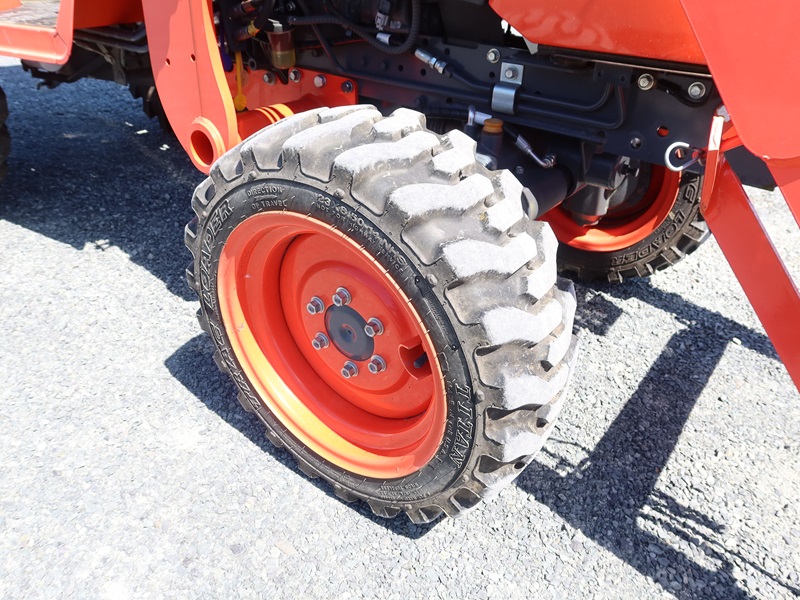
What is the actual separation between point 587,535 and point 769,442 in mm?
847

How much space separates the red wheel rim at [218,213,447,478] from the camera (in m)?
1.84

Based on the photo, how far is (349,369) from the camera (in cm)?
199

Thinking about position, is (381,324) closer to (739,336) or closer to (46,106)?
(739,336)

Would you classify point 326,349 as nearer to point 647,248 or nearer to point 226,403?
point 226,403

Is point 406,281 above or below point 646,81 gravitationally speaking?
below

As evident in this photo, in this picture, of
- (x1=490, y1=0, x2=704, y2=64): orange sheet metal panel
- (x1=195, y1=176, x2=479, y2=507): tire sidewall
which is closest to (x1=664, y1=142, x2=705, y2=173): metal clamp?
(x1=490, y1=0, x2=704, y2=64): orange sheet metal panel

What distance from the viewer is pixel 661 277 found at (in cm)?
325

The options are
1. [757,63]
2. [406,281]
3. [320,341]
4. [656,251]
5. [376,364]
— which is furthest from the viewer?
[656,251]

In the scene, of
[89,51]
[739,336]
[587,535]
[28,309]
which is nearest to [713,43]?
[587,535]

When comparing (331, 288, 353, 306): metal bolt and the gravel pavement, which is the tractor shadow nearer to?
the gravel pavement

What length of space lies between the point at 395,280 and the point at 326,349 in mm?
549

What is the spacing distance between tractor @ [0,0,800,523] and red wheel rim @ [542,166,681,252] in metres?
0.39

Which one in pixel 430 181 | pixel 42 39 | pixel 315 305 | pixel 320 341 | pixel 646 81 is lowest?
pixel 320 341

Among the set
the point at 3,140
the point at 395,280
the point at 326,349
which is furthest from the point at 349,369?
the point at 3,140
